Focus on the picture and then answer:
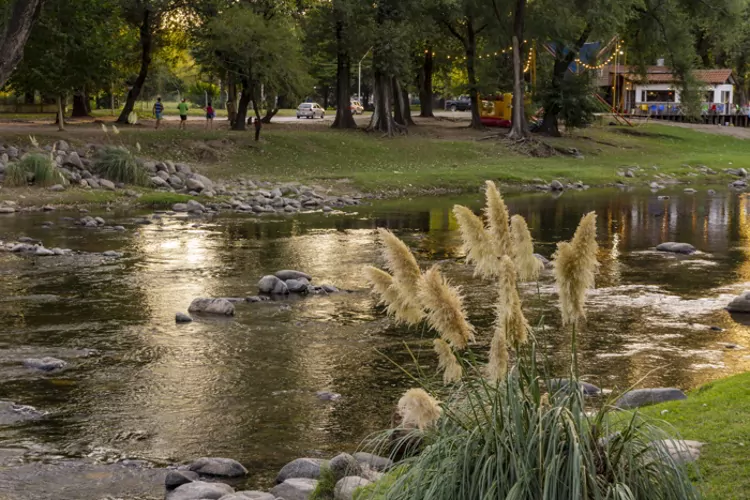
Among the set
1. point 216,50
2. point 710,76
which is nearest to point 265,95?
point 216,50

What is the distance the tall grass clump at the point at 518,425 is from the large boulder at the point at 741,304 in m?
11.9

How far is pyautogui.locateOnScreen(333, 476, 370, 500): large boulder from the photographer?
7594 millimetres

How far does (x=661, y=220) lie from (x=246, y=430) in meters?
23.6

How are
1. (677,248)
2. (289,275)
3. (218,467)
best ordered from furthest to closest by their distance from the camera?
(677,248) < (289,275) < (218,467)

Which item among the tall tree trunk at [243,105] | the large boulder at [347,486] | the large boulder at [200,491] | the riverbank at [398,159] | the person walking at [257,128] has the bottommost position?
the large boulder at [200,491]

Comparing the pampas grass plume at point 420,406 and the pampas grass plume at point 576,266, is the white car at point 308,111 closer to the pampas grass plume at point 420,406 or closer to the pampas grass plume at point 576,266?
the pampas grass plume at point 420,406

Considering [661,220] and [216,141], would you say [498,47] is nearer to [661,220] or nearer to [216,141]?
[216,141]

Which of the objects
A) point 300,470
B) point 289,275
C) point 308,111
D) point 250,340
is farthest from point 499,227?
point 308,111

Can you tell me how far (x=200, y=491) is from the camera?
27.6 feet

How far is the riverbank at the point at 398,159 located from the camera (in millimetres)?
40594

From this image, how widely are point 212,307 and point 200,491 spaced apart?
28.6 ft

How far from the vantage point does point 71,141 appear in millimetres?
39438

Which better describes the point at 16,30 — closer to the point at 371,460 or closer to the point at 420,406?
the point at 371,460

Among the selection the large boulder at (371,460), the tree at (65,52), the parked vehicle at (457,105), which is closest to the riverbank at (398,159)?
the tree at (65,52)
